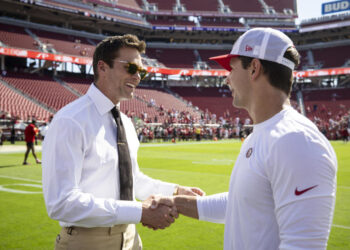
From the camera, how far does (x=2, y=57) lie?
39.7 metres

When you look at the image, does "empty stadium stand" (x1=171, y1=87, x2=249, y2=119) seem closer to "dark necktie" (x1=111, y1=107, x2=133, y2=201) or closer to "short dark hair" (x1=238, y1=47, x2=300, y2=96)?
"dark necktie" (x1=111, y1=107, x2=133, y2=201)

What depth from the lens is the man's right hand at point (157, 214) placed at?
8.53ft

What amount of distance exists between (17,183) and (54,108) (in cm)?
2713

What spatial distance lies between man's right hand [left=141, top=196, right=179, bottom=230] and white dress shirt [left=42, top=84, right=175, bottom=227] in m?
0.08

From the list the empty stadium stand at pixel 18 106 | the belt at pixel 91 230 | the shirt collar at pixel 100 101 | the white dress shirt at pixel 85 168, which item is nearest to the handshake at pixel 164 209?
the white dress shirt at pixel 85 168

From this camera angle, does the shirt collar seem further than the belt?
Yes

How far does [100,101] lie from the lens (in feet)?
9.44

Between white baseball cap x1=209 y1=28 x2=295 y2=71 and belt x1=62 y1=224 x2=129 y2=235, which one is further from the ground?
white baseball cap x1=209 y1=28 x2=295 y2=71

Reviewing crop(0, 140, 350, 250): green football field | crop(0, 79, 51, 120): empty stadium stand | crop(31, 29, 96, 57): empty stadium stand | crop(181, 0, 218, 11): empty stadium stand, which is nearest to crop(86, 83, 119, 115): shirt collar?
crop(0, 140, 350, 250): green football field

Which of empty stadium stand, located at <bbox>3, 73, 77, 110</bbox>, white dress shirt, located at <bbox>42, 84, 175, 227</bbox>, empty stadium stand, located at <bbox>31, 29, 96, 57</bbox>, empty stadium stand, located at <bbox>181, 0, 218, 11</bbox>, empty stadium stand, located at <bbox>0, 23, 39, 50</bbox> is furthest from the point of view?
empty stadium stand, located at <bbox>181, 0, 218, 11</bbox>

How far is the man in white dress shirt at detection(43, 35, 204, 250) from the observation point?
2.34 m

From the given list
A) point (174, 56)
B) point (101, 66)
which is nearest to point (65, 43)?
point (174, 56)

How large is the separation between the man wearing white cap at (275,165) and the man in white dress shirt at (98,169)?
2.82ft

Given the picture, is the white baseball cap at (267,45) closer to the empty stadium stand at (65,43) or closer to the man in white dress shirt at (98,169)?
the man in white dress shirt at (98,169)
